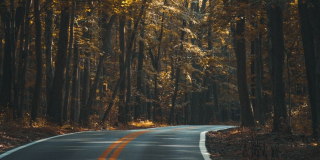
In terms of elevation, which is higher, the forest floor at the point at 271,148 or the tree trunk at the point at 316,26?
the tree trunk at the point at 316,26

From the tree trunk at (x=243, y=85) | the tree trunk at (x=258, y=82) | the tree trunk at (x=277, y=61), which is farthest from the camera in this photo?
the tree trunk at (x=258, y=82)

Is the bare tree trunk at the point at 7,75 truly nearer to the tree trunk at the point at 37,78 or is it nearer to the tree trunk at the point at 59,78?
the tree trunk at the point at 37,78

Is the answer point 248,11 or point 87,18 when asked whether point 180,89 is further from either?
point 248,11

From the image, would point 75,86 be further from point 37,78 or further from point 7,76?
point 7,76

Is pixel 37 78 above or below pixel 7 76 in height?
below

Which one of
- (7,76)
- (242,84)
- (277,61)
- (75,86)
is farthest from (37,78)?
(277,61)

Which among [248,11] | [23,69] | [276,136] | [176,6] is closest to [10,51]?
[23,69]

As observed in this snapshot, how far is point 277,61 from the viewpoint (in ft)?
56.4

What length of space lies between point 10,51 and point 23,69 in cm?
132

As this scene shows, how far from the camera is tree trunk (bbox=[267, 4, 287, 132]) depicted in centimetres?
1714

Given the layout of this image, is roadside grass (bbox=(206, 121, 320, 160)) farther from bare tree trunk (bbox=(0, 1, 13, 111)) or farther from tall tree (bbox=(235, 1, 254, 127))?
bare tree trunk (bbox=(0, 1, 13, 111))

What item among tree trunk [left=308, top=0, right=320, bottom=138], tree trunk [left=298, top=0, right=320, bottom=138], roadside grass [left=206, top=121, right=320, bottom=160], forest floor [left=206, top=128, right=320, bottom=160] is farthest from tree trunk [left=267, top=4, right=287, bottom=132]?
tree trunk [left=308, top=0, right=320, bottom=138]

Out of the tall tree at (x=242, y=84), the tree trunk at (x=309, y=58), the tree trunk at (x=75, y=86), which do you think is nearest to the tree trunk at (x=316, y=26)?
the tree trunk at (x=309, y=58)

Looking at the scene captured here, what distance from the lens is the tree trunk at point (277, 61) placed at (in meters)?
17.1
